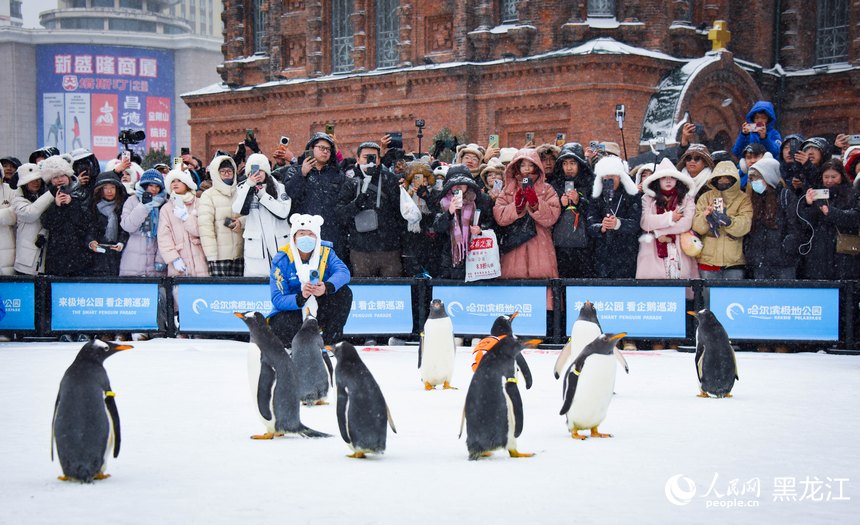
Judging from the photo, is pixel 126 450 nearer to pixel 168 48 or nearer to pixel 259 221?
pixel 259 221

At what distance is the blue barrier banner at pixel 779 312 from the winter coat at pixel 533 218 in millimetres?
2105

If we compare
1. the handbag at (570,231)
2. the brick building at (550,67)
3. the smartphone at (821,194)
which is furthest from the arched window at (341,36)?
the smartphone at (821,194)

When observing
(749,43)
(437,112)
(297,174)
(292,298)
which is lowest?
(292,298)

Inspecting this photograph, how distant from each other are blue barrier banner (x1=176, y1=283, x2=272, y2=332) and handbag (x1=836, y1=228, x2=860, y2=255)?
7.10 meters

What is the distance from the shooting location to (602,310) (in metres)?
13.9

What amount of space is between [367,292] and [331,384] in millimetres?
4828

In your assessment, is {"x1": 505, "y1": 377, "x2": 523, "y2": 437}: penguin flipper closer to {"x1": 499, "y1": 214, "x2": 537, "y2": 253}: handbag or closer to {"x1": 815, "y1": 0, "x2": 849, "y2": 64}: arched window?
{"x1": 499, "y1": 214, "x2": 537, "y2": 253}: handbag

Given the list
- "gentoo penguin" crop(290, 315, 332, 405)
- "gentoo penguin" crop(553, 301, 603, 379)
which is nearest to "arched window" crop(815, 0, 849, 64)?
"gentoo penguin" crop(553, 301, 603, 379)

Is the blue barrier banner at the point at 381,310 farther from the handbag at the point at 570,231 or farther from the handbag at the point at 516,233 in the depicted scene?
the handbag at the point at 570,231

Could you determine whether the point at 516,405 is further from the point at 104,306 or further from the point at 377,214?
the point at 104,306

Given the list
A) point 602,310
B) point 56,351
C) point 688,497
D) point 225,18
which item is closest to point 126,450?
point 688,497

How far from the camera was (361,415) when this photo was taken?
7.32 metres

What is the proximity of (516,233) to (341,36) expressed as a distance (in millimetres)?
22124

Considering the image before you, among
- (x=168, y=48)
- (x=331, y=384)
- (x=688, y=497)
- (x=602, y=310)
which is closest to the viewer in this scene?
(x=688, y=497)
